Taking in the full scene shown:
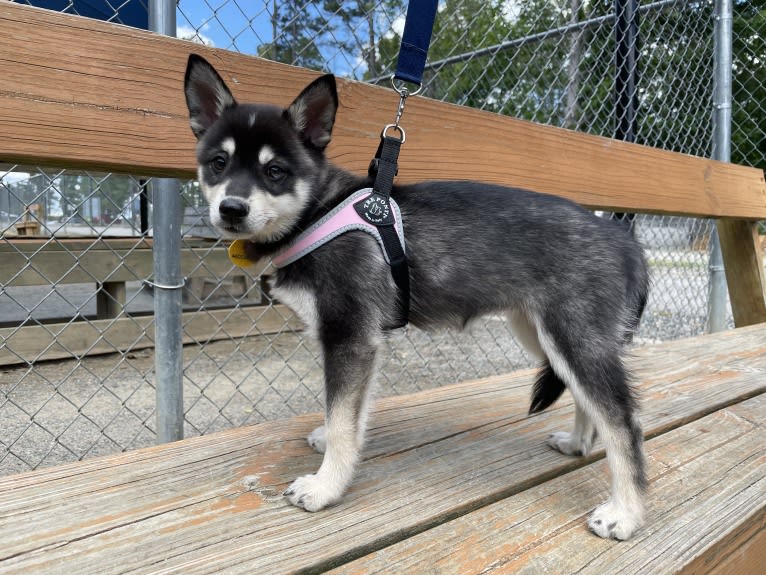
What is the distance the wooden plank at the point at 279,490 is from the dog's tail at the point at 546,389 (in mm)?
163

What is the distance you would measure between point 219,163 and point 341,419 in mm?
789

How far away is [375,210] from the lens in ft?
4.86

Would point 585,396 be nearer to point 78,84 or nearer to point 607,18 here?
point 78,84

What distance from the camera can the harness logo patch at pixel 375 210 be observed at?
1478mm

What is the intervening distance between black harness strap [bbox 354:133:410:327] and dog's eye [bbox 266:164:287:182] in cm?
24

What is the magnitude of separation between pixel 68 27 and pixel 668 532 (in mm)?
1945

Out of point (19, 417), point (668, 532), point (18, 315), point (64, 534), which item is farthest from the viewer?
point (18, 315)

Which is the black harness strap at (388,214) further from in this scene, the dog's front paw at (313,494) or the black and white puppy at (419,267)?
the dog's front paw at (313,494)

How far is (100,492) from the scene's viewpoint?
1.35 metres

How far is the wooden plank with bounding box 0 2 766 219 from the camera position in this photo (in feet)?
4.42

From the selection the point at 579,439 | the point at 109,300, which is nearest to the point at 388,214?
the point at 579,439

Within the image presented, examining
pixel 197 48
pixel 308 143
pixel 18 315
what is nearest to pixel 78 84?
pixel 197 48

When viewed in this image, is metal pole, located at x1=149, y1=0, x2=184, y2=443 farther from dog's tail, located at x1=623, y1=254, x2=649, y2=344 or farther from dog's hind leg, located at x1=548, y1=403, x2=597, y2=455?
dog's tail, located at x1=623, y1=254, x2=649, y2=344

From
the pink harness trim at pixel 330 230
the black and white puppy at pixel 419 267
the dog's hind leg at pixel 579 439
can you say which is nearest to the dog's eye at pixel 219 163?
the black and white puppy at pixel 419 267
